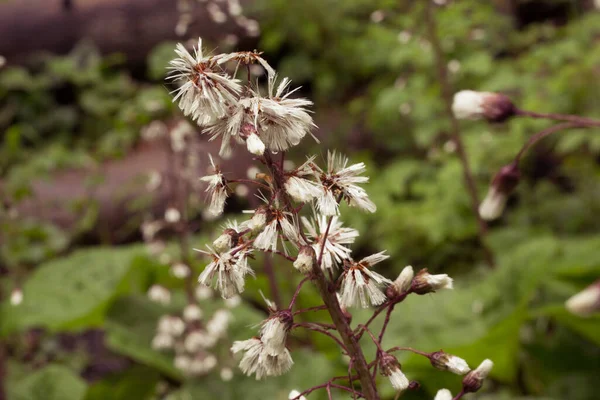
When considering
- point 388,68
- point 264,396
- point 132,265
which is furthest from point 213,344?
point 388,68

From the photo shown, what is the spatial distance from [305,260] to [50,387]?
6.22 ft

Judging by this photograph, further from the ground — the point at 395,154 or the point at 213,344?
the point at 213,344

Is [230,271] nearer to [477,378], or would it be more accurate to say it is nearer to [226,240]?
[226,240]

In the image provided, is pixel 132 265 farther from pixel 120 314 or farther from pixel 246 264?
pixel 246 264

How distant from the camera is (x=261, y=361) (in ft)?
2.32

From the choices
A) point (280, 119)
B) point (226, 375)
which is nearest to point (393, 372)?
point (280, 119)

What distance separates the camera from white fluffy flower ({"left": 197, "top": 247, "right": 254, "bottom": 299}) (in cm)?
70

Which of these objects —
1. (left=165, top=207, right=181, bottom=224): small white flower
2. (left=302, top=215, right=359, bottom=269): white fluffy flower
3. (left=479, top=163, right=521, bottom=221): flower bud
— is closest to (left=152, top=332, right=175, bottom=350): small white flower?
(left=165, top=207, right=181, bottom=224): small white flower

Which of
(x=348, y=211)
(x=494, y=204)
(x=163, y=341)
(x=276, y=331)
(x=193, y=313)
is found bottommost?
(x=348, y=211)

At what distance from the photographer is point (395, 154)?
16.0ft

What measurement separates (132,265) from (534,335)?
5.58 ft

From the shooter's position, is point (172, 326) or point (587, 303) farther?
point (172, 326)

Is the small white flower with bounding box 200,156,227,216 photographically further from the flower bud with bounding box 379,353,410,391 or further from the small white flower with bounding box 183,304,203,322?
the small white flower with bounding box 183,304,203,322

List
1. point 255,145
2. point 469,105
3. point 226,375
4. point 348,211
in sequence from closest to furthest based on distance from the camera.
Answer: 1. point 255,145
2. point 469,105
3. point 226,375
4. point 348,211
